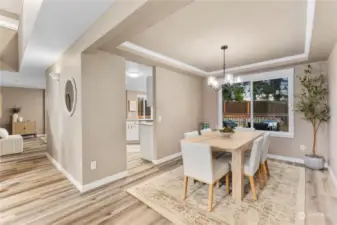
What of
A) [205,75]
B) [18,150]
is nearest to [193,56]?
[205,75]

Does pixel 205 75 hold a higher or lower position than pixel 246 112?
higher

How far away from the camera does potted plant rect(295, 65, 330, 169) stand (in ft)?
11.4

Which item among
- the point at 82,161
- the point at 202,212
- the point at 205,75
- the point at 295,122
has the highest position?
the point at 205,75

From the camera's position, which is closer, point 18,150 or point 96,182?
point 96,182

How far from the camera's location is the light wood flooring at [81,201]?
203cm

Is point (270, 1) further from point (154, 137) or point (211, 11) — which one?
point (154, 137)

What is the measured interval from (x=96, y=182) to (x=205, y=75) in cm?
397

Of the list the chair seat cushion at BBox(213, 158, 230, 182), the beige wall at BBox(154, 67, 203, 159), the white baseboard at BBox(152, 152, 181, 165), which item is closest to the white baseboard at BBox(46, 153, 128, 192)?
the white baseboard at BBox(152, 152, 181, 165)

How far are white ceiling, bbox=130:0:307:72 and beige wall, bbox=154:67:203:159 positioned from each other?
72 centimetres

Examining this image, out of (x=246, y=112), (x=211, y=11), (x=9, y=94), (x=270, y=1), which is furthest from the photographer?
(x=9, y=94)

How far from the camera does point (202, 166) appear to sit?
7.31 feet

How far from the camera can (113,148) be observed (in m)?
3.14

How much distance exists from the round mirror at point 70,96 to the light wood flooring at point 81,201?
129cm

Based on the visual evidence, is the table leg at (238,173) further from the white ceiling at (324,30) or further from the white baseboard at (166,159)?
the white baseboard at (166,159)
